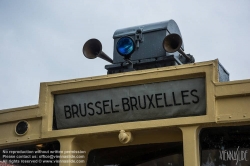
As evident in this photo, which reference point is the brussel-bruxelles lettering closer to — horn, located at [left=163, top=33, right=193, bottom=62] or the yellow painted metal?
the yellow painted metal

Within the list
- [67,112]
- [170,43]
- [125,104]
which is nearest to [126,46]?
[170,43]

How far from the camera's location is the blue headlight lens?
9805mm

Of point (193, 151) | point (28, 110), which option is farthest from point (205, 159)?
point (28, 110)

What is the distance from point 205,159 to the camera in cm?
843

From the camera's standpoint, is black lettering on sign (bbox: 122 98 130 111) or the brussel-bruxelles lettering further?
black lettering on sign (bbox: 122 98 130 111)

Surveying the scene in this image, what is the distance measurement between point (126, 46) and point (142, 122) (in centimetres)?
199

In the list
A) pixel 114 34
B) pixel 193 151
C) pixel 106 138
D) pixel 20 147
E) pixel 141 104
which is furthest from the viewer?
pixel 114 34

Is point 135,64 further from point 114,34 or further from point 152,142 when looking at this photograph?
point 152,142

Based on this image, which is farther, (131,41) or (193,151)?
(131,41)

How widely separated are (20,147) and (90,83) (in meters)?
2.28

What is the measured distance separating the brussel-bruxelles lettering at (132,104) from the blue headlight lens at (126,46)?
1.30 meters

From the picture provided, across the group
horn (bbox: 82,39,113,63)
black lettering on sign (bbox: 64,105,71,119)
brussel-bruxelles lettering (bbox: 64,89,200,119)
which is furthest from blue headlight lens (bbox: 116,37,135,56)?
black lettering on sign (bbox: 64,105,71,119)

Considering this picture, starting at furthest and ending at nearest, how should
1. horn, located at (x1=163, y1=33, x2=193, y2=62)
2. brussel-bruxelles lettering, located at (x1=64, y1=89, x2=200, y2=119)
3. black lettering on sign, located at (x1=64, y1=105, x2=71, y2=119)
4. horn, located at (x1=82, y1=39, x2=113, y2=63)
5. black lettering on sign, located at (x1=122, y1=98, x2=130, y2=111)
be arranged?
horn, located at (x1=82, y1=39, x2=113, y2=63) → black lettering on sign, located at (x1=64, y1=105, x2=71, y2=119) → horn, located at (x1=163, y1=33, x2=193, y2=62) → black lettering on sign, located at (x1=122, y1=98, x2=130, y2=111) → brussel-bruxelles lettering, located at (x1=64, y1=89, x2=200, y2=119)

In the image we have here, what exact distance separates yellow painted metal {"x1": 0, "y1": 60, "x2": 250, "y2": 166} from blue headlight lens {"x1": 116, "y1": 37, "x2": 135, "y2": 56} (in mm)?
992
